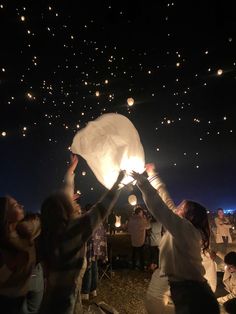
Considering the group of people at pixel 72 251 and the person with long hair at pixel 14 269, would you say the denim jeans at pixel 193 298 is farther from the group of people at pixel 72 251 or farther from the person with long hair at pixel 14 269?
the person with long hair at pixel 14 269

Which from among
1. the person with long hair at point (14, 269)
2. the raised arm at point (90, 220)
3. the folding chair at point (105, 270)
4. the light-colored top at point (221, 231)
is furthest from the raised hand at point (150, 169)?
the light-colored top at point (221, 231)

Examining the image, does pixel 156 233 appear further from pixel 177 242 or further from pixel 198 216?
Answer: pixel 177 242

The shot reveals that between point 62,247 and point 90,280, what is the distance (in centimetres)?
550

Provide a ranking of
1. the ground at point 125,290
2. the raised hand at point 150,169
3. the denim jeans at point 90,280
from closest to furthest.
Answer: the raised hand at point 150,169, the ground at point 125,290, the denim jeans at point 90,280

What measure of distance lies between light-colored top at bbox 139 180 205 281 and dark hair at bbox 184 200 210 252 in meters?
0.27

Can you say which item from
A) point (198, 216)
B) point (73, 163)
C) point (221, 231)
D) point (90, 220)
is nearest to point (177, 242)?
point (198, 216)

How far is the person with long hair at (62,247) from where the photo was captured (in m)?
2.77

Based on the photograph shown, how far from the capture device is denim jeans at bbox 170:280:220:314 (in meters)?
2.95

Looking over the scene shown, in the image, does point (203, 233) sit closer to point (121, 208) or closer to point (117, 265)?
point (117, 265)

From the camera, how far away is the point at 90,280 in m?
7.82

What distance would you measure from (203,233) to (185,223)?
0.54 meters

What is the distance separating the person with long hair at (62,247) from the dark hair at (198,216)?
1.01 meters

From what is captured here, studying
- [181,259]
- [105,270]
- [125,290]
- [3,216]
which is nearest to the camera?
[181,259]

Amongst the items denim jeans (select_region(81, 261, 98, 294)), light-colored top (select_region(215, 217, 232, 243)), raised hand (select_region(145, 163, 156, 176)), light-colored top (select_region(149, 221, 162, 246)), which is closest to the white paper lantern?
raised hand (select_region(145, 163, 156, 176))
